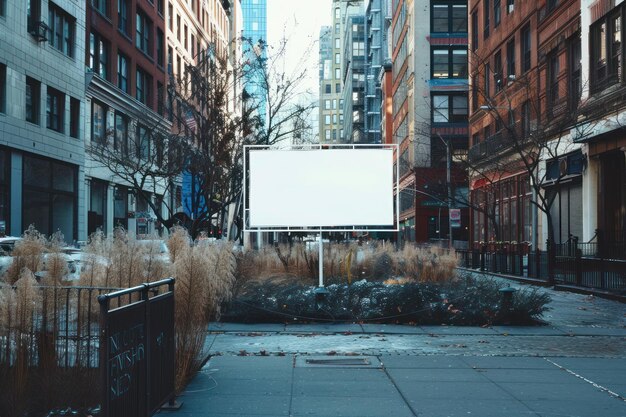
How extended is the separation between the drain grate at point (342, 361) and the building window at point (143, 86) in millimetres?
40237

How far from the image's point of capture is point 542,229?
3681 cm

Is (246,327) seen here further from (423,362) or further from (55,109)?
(55,109)

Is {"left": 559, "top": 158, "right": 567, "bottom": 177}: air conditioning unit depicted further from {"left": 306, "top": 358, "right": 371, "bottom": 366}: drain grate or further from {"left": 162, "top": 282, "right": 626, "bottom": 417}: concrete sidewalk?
{"left": 306, "top": 358, "right": 371, "bottom": 366}: drain grate

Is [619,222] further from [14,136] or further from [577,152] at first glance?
[14,136]

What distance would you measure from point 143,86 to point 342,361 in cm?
4254

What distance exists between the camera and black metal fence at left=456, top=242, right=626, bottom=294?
2041 cm

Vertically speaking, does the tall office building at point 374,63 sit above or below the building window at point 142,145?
above

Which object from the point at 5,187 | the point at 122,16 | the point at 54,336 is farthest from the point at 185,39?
the point at 54,336

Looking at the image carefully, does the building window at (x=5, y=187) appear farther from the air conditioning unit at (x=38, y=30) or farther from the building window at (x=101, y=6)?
the building window at (x=101, y=6)

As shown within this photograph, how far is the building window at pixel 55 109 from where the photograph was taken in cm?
3553

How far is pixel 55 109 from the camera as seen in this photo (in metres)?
36.5

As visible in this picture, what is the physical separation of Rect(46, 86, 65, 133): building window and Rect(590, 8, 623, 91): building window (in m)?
24.0

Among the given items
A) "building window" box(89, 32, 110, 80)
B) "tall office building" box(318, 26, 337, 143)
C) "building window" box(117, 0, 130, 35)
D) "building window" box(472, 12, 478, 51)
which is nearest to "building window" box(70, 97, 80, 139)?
"building window" box(89, 32, 110, 80)

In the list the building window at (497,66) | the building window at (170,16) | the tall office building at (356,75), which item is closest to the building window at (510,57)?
the building window at (497,66)
